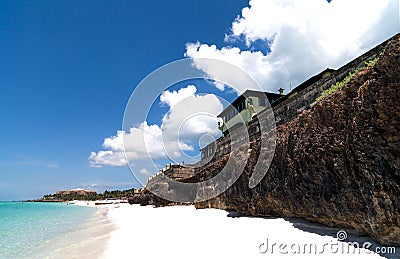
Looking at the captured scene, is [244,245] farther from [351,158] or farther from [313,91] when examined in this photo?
[313,91]

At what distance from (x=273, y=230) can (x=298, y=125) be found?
159 inches

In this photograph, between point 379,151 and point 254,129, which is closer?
point 379,151

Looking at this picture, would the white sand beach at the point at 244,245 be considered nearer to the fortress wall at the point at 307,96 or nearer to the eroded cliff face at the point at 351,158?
the eroded cliff face at the point at 351,158

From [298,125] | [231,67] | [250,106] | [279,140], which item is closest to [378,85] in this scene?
[298,125]

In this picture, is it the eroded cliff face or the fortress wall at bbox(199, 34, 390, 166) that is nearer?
the eroded cliff face

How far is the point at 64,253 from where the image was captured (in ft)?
30.2

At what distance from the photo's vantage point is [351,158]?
6.48 meters

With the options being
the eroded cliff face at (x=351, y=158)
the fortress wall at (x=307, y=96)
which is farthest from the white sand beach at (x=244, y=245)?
the fortress wall at (x=307, y=96)

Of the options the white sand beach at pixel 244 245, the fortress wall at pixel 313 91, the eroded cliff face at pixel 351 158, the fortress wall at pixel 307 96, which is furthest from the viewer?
the fortress wall at pixel 307 96

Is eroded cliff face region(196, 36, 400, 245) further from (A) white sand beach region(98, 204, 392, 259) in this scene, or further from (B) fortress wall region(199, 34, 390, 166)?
(B) fortress wall region(199, 34, 390, 166)

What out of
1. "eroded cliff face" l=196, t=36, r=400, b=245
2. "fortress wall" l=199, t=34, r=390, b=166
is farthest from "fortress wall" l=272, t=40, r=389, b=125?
"eroded cliff face" l=196, t=36, r=400, b=245

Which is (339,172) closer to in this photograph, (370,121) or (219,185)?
(370,121)

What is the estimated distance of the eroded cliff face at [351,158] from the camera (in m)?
5.36

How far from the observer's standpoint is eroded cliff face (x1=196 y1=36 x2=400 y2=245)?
536 centimetres
